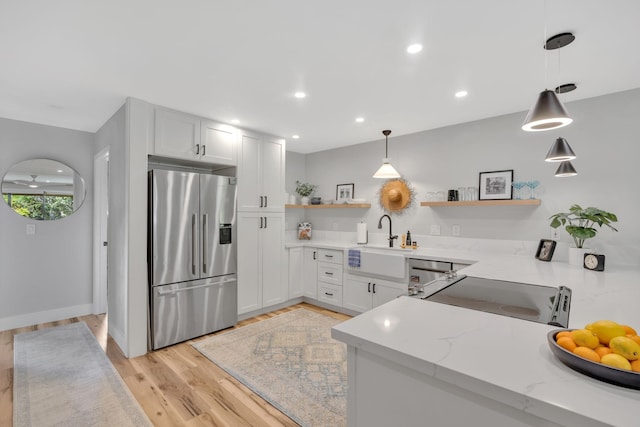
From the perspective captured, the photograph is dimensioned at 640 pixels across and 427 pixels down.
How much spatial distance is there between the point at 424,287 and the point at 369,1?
1.55 metres

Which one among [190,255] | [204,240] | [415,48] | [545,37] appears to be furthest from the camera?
[204,240]

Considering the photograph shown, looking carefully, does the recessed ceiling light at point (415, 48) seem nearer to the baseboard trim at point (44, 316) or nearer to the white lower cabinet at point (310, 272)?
the white lower cabinet at point (310, 272)

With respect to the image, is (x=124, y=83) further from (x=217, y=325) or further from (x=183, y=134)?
(x=217, y=325)

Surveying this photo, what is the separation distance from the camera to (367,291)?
373 cm

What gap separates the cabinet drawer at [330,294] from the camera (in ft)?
13.2

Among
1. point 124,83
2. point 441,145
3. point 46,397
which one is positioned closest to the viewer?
point 46,397

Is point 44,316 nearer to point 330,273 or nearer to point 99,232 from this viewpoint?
point 99,232

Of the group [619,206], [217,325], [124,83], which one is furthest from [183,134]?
[619,206]

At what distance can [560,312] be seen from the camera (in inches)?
50.9

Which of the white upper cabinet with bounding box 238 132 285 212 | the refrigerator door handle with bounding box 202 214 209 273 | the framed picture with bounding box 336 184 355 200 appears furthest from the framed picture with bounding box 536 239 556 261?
the refrigerator door handle with bounding box 202 214 209 273

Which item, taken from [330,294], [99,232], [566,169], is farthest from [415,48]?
[99,232]

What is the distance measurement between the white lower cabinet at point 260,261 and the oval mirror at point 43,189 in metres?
2.22

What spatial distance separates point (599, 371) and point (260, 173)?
3.60 metres

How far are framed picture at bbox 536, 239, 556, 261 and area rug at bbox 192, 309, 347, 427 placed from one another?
6.73 ft
